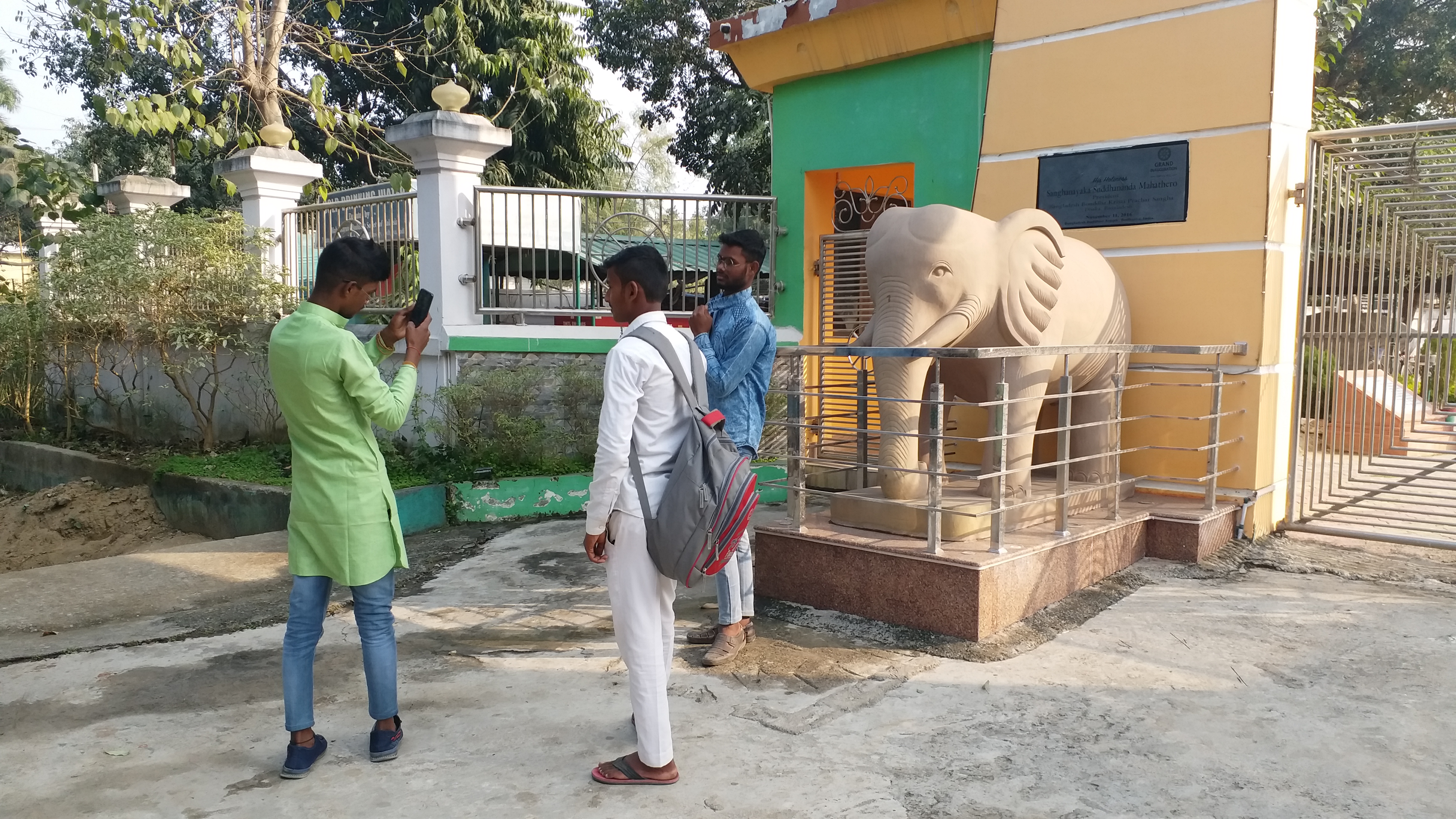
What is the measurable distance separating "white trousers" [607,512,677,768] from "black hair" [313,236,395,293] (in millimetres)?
1114

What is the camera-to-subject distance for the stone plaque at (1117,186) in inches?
226

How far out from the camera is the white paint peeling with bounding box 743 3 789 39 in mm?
7805

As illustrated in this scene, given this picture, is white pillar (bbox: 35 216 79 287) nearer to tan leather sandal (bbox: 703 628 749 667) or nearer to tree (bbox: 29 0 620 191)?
tree (bbox: 29 0 620 191)

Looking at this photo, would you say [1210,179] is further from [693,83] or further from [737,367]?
[693,83]

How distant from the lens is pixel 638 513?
2830mm

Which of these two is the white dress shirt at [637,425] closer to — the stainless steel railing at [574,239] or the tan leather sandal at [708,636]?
the tan leather sandal at [708,636]

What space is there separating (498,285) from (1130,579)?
5043 millimetres

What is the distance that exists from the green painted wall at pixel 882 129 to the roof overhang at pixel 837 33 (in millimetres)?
105

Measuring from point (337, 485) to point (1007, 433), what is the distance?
110 inches

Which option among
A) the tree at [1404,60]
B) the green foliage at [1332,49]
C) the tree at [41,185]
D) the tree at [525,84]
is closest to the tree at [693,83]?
the tree at [525,84]

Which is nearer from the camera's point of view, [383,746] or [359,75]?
[383,746]

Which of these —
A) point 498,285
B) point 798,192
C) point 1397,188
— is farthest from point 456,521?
point 1397,188

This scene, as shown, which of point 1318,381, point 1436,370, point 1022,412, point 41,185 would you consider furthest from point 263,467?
point 1436,370

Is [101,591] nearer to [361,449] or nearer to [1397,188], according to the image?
[361,449]
